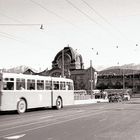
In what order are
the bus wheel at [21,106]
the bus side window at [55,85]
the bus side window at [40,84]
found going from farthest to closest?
the bus side window at [55,85] < the bus side window at [40,84] < the bus wheel at [21,106]

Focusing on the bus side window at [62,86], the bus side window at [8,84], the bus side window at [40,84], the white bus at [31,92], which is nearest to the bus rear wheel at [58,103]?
the white bus at [31,92]

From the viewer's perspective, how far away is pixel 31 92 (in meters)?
27.0

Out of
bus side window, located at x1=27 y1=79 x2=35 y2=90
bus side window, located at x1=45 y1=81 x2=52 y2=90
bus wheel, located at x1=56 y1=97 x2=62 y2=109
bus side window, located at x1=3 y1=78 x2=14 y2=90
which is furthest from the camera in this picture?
bus wheel, located at x1=56 y1=97 x2=62 y2=109

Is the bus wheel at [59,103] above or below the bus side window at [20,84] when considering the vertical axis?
below

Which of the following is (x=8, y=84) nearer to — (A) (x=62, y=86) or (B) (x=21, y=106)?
(B) (x=21, y=106)

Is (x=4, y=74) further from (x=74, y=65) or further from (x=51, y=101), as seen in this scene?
(x=74, y=65)

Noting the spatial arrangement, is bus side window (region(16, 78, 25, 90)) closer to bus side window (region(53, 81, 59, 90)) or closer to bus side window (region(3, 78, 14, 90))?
bus side window (region(3, 78, 14, 90))

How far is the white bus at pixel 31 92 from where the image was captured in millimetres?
24500

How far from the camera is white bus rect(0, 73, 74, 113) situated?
2450 cm

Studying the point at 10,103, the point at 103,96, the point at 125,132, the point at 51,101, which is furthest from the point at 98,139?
the point at 103,96

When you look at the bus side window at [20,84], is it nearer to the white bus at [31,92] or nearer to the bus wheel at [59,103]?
the white bus at [31,92]

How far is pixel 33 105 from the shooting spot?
27.2 meters

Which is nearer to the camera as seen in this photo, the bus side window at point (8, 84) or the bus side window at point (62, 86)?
the bus side window at point (8, 84)

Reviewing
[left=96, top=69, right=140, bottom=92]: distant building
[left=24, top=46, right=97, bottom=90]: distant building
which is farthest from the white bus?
[left=96, top=69, right=140, bottom=92]: distant building
